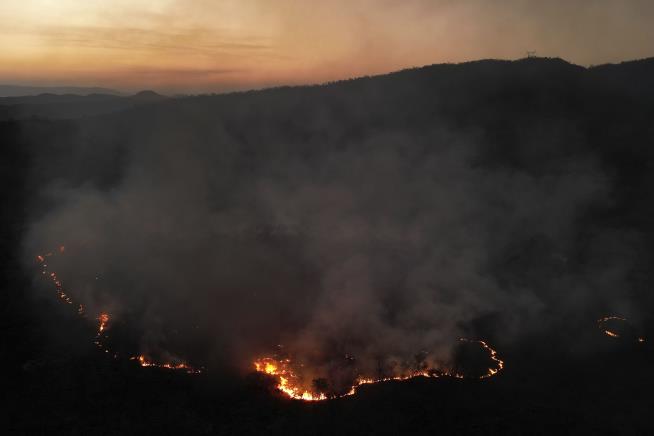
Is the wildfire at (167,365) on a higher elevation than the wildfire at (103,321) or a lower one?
lower

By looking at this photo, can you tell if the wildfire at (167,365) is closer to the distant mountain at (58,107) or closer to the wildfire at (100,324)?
the wildfire at (100,324)

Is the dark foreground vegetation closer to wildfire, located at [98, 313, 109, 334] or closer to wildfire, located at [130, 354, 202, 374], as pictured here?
wildfire, located at [130, 354, 202, 374]

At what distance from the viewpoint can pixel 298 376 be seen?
18672mm

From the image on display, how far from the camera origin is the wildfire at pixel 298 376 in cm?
1786

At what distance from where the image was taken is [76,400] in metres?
17.8

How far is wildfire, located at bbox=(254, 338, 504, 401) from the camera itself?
17.9 meters

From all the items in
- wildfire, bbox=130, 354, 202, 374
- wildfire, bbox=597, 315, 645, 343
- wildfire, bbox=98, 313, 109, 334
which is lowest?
wildfire, bbox=130, 354, 202, 374

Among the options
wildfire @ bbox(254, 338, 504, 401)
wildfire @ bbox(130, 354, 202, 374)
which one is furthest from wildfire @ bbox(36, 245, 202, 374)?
wildfire @ bbox(254, 338, 504, 401)

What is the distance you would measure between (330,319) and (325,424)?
5.87 metres

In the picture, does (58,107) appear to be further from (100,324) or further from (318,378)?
(318,378)

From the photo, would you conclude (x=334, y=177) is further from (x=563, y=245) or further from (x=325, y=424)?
(x=325, y=424)

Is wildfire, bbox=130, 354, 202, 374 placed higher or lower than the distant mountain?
lower

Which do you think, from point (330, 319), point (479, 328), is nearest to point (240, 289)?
point (330, 319)

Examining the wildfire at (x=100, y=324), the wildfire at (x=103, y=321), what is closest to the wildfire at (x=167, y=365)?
the wildfire at (x=100, y=324)
